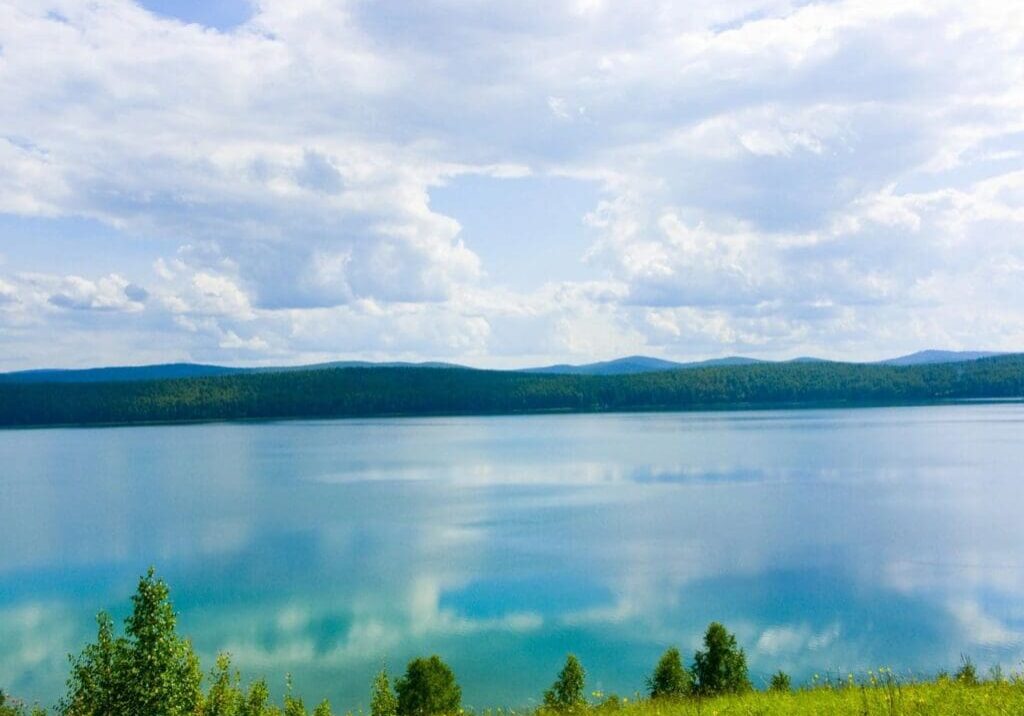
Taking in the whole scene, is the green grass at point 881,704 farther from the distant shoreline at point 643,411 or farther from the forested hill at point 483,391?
the forested hill at point 483,391

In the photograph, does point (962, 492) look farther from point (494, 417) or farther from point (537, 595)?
point (494, 417)

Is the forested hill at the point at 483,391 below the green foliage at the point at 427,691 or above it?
above

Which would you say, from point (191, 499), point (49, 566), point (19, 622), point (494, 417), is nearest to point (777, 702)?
point (19, 622)

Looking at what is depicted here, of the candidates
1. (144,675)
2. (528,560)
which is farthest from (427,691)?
(528,560)

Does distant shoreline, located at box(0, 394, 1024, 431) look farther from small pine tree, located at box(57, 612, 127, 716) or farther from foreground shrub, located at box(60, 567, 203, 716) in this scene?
foreground shrub, located at box(60, 567, 203, 716)

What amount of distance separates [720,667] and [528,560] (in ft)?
52.6

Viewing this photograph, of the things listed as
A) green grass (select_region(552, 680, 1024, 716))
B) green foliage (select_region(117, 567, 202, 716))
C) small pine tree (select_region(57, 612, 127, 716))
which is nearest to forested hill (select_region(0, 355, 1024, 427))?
small pine tree (select_region(57, 612, 127, 716))

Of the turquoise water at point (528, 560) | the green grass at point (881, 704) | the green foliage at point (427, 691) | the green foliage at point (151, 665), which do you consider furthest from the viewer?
the turquoise water at point (528, 560)

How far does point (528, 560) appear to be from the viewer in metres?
31.7

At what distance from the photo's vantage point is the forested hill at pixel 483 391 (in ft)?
474

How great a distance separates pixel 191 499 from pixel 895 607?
41.5 metres

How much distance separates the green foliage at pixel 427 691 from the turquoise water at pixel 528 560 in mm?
2831

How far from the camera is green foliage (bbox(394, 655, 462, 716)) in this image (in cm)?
1484

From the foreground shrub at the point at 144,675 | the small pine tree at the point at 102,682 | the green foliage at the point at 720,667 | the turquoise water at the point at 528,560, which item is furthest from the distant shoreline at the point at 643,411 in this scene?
the foreground shrub at the point at 144,675
